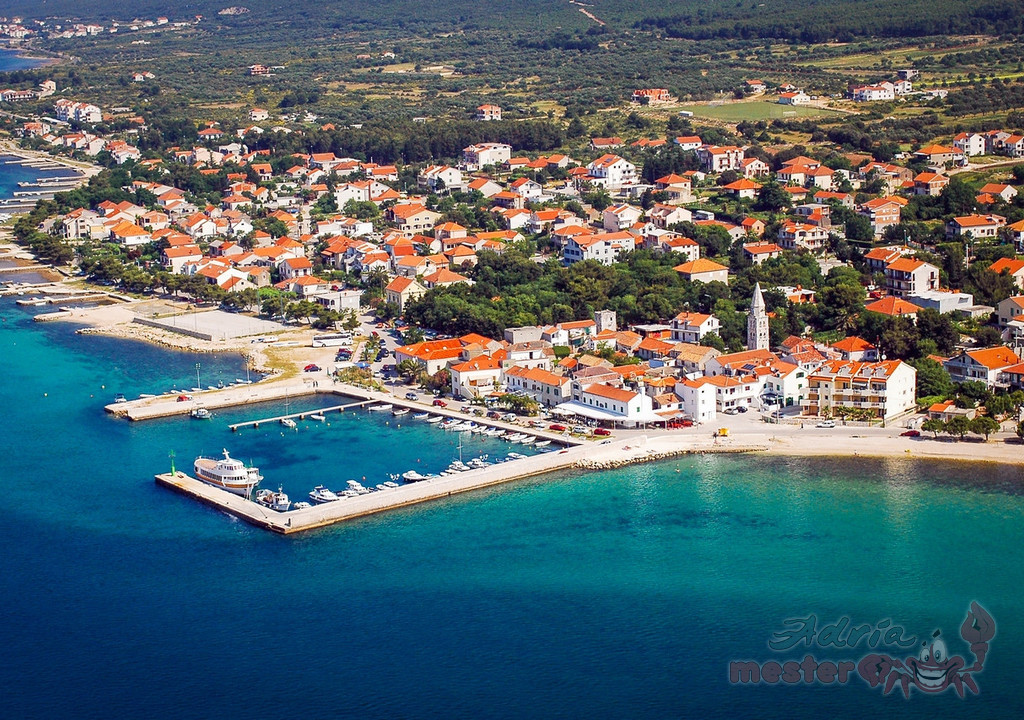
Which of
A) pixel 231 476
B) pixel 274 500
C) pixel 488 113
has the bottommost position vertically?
pixel 274 500

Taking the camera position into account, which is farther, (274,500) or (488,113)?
(488,113)

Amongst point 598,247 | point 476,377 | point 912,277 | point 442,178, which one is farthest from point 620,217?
point 476,377

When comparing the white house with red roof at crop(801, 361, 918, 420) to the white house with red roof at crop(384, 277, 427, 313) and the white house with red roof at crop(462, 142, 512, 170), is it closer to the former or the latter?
the white house with red roof at crop(384, 277, 427, 313)

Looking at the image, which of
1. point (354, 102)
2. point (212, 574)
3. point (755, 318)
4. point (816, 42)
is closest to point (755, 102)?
point (816, 42)

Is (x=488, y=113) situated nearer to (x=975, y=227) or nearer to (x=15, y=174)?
(x=15, y=174)

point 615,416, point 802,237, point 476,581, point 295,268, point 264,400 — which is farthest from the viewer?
point 295,268

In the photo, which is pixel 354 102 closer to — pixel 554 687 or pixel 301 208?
pixel 301 208
